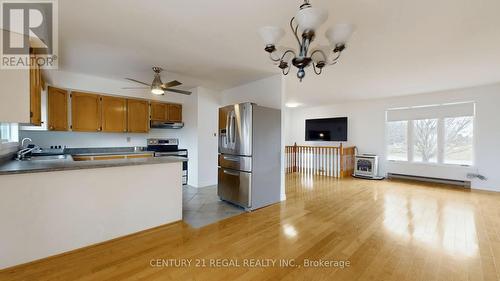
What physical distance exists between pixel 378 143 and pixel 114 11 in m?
7.05

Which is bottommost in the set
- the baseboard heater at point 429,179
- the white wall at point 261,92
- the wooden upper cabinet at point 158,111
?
the baseboard heater at point 429,179

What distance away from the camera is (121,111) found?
4438 millimetres

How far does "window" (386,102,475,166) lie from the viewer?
4957 mm

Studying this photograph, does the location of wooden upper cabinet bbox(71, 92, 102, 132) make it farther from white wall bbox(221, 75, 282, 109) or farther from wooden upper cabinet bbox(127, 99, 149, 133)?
white wall bbox(221, 75, 282, 109)

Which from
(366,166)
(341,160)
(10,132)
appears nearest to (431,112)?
(366,166)

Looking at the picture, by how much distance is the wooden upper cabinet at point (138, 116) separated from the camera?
4.55 m

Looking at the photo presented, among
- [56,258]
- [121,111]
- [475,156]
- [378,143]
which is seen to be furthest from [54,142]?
[475,156]

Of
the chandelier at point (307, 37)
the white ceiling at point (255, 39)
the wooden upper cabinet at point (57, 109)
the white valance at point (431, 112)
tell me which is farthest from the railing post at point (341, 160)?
the wooden upper cabinet at point (57, 109)

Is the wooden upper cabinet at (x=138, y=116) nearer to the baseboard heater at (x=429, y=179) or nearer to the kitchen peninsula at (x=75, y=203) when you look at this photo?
the kitchen peninsula at (x=75, y=203)

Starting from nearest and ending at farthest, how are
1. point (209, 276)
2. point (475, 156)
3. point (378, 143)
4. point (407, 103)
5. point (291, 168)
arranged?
point (209, 276) < point (475, 156) < point (407, 103) < point (378, 143) < point (291, 168)

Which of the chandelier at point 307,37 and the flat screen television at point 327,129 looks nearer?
the chandelier at point 307,37

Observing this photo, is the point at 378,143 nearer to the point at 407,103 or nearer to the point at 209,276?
the point at 407,103

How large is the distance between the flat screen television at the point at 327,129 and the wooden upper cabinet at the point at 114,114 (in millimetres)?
6145

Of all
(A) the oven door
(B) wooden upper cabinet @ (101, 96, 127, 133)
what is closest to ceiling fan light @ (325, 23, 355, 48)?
(A) the oven door
